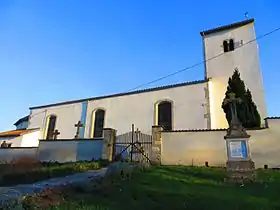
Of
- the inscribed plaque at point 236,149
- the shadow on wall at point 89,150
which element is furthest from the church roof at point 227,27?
the inscribed plaque at point 236,149

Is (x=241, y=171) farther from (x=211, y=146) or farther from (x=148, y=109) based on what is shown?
(x=148, y=109)

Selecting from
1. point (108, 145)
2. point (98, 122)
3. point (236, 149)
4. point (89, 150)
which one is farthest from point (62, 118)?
point (236, 149)

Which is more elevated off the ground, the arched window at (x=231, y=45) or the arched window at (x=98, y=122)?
the arched window at (x=231, y=45)

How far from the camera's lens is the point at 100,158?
16078 mm

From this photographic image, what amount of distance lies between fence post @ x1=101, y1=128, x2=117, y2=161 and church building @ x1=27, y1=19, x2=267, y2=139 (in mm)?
6254

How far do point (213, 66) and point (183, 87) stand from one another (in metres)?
3.39

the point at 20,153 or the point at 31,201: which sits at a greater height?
the point at 20,153

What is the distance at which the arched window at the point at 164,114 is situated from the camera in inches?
875

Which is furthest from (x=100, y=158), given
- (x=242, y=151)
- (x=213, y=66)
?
(x=213, y=66)

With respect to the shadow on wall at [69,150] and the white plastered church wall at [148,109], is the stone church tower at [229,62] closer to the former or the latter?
the white plastered church wall at [148,109]

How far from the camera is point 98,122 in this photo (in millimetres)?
25250

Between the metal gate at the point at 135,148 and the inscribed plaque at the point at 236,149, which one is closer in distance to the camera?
the inscribed plaque at the point at 236,149

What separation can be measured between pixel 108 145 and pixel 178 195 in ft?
30.5

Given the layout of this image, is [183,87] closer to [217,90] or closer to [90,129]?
[217,90]
